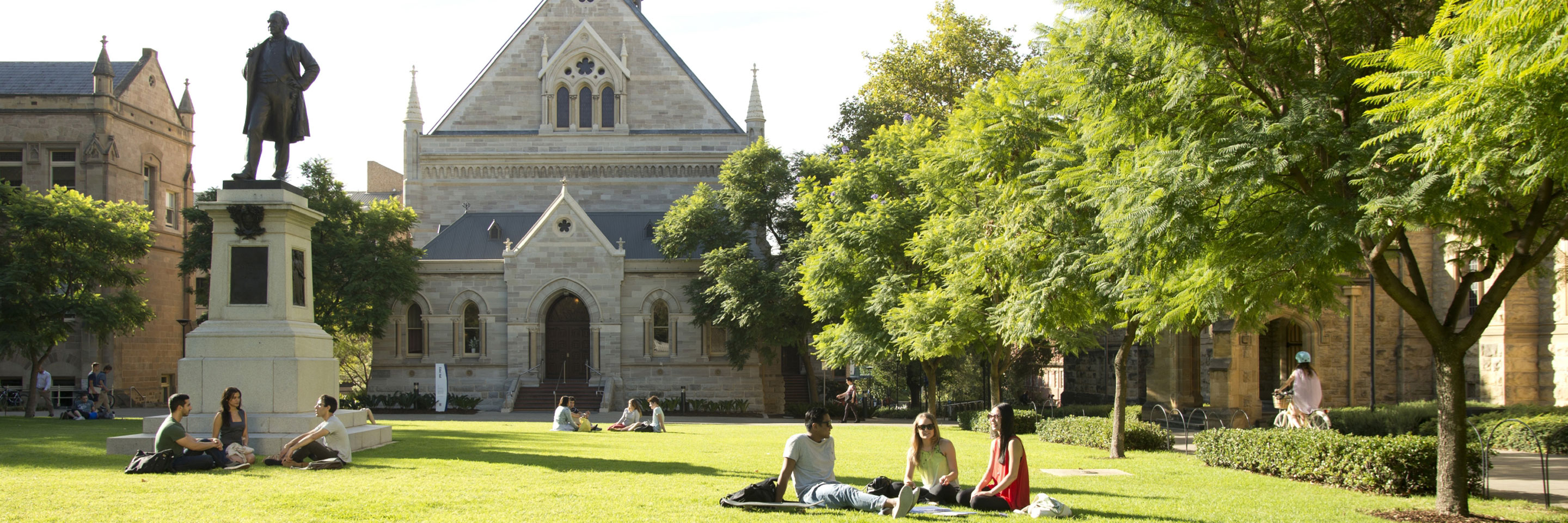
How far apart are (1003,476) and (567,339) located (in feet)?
104

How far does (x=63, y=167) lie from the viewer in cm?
3900

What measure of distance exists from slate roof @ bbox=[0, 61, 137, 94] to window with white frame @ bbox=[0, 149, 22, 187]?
2.28 meters

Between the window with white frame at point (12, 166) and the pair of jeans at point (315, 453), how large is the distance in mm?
34566

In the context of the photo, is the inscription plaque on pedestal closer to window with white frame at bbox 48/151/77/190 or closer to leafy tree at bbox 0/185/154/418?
leafy tree at bbox 0/185/154/418

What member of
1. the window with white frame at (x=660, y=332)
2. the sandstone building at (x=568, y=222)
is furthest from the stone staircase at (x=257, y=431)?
the window with white frame at (x=660, y=332)

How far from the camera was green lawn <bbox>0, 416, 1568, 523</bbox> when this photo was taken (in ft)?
29.0

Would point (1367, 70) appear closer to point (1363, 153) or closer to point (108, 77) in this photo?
point (1363, 153)

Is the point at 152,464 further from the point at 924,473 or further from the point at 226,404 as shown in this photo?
the point at 924,473

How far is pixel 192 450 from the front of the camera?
1191cm

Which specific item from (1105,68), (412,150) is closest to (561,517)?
(1105,68)

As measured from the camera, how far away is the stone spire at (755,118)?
1761 inches

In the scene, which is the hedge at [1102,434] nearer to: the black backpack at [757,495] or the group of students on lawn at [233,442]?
the black backpack at [757,495]

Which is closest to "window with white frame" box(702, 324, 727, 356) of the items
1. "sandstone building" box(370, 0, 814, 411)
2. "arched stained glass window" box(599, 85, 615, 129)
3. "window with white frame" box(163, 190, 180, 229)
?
"sandstone building" box(370, 0, 814, 411)

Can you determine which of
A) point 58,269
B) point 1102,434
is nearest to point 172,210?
point 58,269
